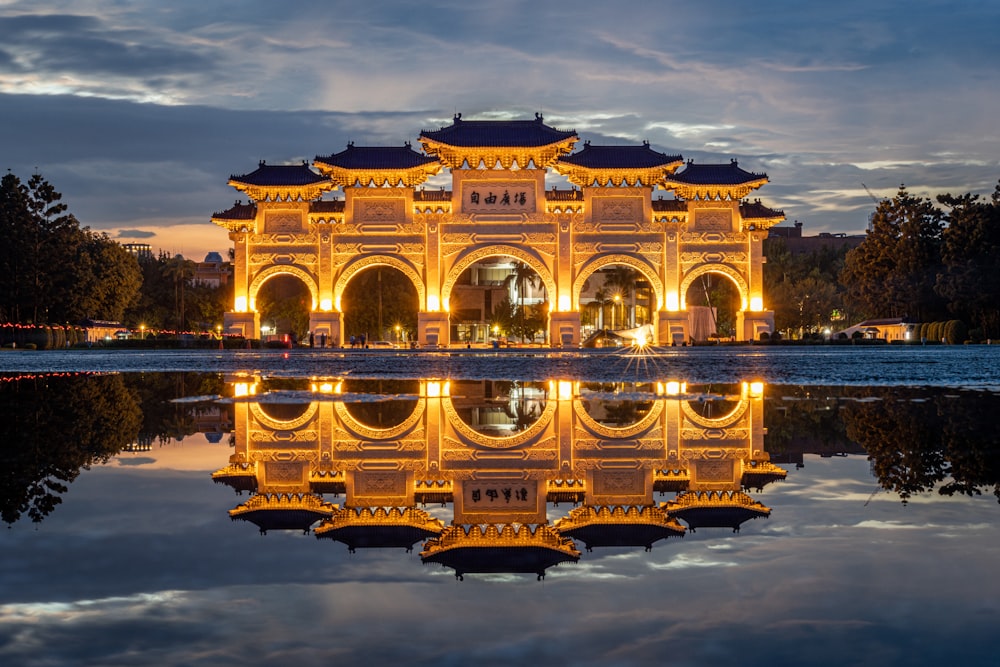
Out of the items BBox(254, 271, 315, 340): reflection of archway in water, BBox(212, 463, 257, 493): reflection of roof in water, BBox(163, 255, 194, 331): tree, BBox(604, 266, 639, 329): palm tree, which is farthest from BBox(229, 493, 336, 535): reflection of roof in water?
BBox(163, 255, 194, 331): tree

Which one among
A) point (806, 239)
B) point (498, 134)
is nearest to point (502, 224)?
point (498, 134)

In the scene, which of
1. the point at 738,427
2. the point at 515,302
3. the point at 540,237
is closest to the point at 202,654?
the point at 738,427

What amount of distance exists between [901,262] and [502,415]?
55940 millimetres

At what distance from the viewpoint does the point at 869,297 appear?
6366 centimetres

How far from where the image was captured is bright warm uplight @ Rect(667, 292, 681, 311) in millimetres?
54125

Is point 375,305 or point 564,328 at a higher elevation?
point 375,305

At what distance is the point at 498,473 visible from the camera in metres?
6.36

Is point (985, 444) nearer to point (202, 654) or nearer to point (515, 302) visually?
point (202, 654)

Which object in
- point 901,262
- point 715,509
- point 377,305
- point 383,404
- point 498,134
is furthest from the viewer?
point 377,305

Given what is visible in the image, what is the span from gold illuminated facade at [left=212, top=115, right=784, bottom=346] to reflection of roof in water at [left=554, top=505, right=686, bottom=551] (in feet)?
159

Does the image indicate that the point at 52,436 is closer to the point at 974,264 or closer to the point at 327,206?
the point at 327,206

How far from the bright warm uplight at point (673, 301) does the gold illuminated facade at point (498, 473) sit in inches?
1661

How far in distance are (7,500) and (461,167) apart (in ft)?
161

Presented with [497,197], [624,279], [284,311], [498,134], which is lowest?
[284,311]
